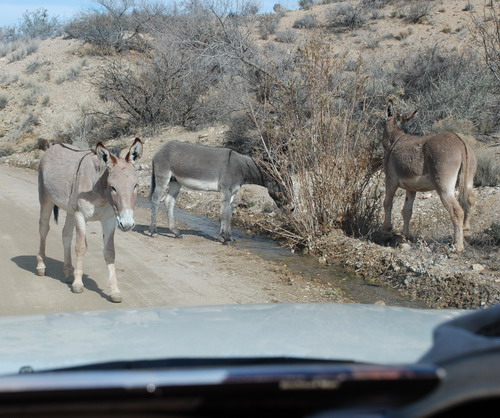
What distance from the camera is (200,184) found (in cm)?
1302

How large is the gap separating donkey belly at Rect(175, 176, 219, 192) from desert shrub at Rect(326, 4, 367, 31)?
31205 millimetres

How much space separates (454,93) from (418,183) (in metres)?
9.09

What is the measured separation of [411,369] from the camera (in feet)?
5.21

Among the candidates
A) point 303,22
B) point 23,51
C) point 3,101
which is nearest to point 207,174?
point 3,101

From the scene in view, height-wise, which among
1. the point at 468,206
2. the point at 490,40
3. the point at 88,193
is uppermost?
the point at 490,40

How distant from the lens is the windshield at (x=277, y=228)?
2.71m

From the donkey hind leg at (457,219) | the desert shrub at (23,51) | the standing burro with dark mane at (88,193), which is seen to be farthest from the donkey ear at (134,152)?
the desert shrub at (23,51)

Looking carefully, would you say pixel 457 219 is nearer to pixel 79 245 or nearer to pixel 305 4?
pixel 79 245

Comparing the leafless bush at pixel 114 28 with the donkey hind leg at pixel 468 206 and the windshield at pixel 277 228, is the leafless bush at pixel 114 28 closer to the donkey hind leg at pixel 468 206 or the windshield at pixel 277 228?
the windshield at pixel 277 228

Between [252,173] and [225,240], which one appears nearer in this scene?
[225,240]

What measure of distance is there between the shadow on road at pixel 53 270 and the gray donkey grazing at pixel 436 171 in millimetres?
5444

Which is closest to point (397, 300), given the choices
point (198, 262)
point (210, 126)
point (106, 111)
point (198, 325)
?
point (198, 262)

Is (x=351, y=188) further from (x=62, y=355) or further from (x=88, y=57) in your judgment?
(x=88, y=57)

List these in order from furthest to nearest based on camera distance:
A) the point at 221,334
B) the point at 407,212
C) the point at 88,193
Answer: the point at 407,212 < the point at 88,193 < the point at 221,334
